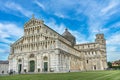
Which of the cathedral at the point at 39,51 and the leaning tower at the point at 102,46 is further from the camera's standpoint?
the leaning tower at the point at 102,46

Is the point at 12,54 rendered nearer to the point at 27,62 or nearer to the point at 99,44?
the point at 27,62

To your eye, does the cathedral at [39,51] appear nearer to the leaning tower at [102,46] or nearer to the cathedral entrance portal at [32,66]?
the cathedral entrance portal at [32,66]

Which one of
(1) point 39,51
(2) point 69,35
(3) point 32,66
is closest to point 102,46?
(2) point 69,35

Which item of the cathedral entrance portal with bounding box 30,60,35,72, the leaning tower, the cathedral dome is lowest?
the cathedral entrance portal with bounding box 30,60,35,72

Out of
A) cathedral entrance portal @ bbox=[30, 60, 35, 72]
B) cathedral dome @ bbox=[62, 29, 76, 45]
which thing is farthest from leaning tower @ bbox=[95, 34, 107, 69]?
cathedral entrance portal @ bbox=[30, 60, 35, 72]

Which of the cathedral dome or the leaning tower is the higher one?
the cathedral dome

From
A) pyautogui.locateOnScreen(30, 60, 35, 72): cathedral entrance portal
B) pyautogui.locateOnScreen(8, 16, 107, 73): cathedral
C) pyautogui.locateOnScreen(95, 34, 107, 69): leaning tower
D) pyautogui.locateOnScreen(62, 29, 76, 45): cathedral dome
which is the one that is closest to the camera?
pyautogui.locateOnScreen(8, 16, 107, 73): cathedral

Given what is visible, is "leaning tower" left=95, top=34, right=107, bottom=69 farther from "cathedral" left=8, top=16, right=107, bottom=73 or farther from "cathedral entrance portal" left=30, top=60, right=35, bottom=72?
"cathedral entrance portal" left=30, top=60, right=35, bottom=72

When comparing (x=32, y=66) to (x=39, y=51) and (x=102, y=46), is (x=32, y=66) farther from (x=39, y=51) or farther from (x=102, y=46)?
(x=102, y=46)

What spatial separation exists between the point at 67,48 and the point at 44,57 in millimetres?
11065

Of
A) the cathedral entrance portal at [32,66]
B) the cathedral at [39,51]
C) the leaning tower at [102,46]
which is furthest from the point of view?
the leaning tower at [102,46]

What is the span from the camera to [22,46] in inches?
2242

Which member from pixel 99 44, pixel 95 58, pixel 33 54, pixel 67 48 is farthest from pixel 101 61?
pixel 33 54

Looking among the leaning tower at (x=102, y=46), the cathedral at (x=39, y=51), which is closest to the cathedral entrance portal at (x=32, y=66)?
the cathedral at (x=39, y=51)
